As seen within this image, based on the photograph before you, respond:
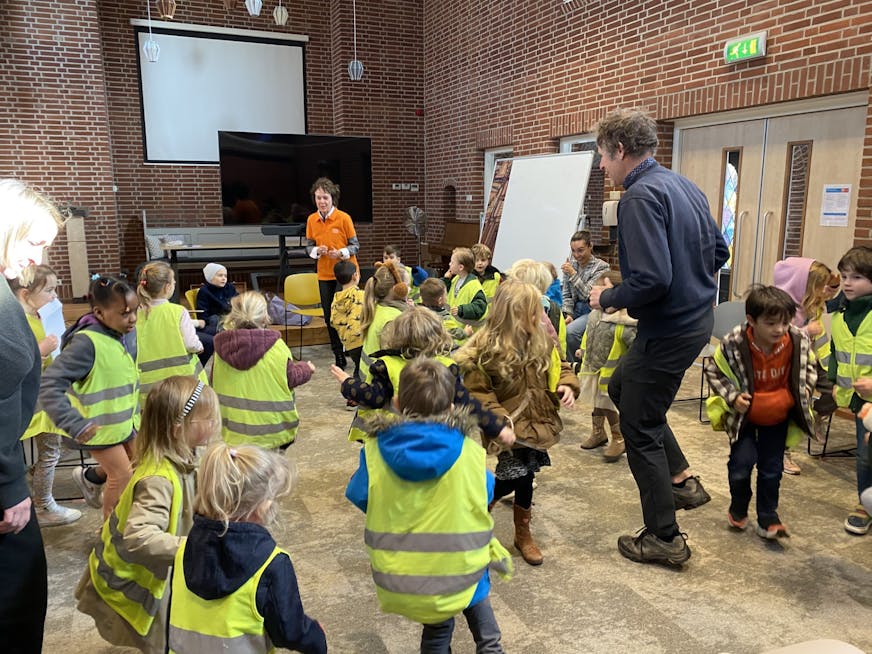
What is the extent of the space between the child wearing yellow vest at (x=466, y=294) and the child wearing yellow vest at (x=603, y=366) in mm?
885

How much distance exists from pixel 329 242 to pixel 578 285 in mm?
2422

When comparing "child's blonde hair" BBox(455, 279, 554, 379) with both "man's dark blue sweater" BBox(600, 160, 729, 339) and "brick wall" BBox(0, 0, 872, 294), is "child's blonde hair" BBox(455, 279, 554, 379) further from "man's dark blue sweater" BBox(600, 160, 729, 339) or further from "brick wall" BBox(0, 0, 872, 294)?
"brick wall" BBox(0, 0, 872, 294)

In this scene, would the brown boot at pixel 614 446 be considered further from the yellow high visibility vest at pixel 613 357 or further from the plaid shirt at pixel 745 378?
the plaid shirt at pixel 745 378

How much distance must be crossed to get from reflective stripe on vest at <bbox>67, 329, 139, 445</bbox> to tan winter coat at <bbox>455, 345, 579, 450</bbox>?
1.42m

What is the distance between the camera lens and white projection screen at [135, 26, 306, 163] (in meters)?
10.7

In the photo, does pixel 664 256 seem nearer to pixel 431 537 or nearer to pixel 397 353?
pixel 397 353

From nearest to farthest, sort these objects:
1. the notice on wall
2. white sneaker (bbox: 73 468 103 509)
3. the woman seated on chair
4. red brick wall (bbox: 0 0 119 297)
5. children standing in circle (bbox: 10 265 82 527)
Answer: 1. white sneaker (bbox: 73 468 103 509)
2. children standing in circle (bbox: 10 265 82 527)
3. the woman seated on chair
4. the notice on wall
5. red brick wall (bbox: 0 0 119 297)

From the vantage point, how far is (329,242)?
6.52 meters

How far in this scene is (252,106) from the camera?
1127 centimetres

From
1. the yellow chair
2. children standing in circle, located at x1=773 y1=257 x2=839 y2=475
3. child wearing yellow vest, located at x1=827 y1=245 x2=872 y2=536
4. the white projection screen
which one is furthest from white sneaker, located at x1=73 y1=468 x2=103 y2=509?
the white projection screen

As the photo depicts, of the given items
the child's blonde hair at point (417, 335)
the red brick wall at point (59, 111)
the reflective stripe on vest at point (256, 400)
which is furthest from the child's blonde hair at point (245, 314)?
the red brick wall at point (59, 111)

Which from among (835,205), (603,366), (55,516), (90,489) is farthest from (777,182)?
(55,516)

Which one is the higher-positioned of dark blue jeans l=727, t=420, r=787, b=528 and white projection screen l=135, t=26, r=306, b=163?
white projection screen l=135, t=26, r=306, b=163

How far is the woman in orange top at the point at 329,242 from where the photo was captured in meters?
6.39
